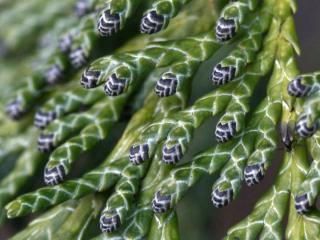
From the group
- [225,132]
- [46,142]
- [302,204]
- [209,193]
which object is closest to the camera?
[302,204]

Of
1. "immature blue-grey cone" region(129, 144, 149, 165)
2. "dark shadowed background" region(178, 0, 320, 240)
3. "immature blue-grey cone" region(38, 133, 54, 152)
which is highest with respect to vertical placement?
"immature blue-grey cone" region(38, 133, 54, 152)

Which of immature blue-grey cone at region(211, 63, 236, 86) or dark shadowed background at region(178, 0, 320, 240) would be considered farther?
dark shadowed background at region(178, 0, 320, 240)

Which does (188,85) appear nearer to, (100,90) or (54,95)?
(100,90)

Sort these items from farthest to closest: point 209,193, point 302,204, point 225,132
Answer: point 209,193 → point 225,132 → point 302,204

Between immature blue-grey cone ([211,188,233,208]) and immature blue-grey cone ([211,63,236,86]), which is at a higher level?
immature blue-grey cone ([211,63,236,86])

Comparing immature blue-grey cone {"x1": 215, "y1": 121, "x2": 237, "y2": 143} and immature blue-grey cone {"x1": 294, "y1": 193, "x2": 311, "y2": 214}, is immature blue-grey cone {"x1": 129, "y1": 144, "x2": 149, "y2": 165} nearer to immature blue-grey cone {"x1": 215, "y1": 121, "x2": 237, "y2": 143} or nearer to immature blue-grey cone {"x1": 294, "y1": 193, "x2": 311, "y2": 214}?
immature blue-grey cone {"x1": 215, "y1": 121, "x2": 237, "y2": 143}

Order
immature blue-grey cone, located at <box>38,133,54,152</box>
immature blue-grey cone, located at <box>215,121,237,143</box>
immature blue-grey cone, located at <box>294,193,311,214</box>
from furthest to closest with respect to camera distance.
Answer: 1. immature blue-grey cone, located at <box>38,133,54,152</box>
2. immature blue-grey cone, located at <box>215,121,237,143</box>
3. immature blue-grey cone, located at <box>294,193,311,214</box>

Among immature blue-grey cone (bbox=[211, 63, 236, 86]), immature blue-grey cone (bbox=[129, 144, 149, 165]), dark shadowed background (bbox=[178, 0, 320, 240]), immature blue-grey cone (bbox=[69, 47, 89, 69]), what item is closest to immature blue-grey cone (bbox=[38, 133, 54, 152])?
immature blue-grey cone (bbox=[69, 47, 89, 69])

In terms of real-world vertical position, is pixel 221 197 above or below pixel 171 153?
below

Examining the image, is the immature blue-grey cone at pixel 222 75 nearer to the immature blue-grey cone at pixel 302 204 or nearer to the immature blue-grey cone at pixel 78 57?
the immature blue-grey cone at pixel 302 204

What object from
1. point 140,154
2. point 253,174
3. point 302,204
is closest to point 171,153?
point 140,154

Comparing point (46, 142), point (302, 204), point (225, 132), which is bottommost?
point (302, 204)

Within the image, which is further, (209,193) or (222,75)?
(209,193)

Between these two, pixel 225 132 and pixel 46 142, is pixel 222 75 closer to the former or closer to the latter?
pixel 225 132
